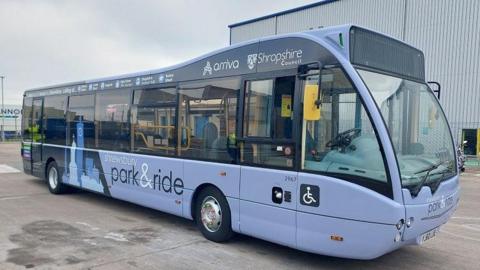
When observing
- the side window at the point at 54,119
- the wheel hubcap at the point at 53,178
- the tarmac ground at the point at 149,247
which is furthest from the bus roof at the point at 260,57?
the wheel hubcap at the point at 53,178

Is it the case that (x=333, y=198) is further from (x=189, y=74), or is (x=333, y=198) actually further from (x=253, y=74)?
(x=189, y=74)

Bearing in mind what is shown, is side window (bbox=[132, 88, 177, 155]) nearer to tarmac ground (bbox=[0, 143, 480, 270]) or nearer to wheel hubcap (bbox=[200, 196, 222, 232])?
wheel hubcap (bbox=[200, 196, 222, 232])

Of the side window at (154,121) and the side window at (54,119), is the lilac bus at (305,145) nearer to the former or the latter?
the side window at (154,121)

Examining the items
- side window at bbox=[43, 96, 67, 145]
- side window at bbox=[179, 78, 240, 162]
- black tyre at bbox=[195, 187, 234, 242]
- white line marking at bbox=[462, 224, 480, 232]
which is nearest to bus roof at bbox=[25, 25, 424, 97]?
side window at bbox=[179, 78, 240, 162]

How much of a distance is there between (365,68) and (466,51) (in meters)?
21.8

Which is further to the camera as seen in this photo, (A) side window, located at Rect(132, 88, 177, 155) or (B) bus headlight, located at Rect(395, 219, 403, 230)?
(A) side window, located at Rect(132, 88, 177, 155)

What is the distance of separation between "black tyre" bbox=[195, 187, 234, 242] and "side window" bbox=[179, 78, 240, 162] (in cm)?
59

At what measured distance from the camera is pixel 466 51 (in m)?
23.3

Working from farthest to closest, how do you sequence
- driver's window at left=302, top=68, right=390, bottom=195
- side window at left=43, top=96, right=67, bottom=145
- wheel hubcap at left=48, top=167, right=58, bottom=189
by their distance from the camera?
wheel hubcap at left=48, top=167, right=58, bottom=189, side window at left=43, top=96, right=67, bottom=145, driver's window at left=302, top=68, right=390, bottom=195

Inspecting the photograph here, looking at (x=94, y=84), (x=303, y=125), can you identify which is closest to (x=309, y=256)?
(x=303, y=125)

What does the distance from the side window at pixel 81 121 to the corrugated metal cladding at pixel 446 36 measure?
19.6m

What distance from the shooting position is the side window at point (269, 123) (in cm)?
535

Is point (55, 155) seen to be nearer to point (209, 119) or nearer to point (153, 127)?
point (153, 127)

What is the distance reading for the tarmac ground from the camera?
17.9 ft
